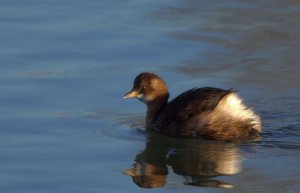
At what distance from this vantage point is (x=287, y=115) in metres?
9.29

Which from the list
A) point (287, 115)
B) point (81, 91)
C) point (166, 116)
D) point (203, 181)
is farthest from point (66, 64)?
point (203, 181)

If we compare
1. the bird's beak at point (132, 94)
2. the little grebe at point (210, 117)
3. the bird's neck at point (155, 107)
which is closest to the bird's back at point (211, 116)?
the little grebe at point (210, 117)

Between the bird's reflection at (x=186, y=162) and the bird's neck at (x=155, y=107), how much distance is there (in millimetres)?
178

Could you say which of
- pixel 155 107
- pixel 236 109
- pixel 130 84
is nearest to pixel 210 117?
pixel 236 109

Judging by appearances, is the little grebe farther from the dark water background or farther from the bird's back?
the dark water background

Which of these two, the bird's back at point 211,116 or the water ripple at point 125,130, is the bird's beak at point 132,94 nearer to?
the water ripple at point 125,130

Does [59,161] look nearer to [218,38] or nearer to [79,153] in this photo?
[79,153]

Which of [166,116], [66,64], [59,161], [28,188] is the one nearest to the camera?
[28,188]

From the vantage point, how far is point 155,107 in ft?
30.9

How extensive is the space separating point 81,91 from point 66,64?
71 cm

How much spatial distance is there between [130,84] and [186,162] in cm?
182

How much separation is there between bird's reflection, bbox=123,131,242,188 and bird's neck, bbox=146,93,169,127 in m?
0.18

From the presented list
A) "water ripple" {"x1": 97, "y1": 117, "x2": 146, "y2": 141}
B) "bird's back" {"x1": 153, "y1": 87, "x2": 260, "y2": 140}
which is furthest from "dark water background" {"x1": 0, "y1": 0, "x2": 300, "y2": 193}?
"bird's back" {"x1": 153, "y1": 87, "x2": 260, "y2": 140}

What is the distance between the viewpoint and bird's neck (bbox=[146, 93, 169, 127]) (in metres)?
9.26
